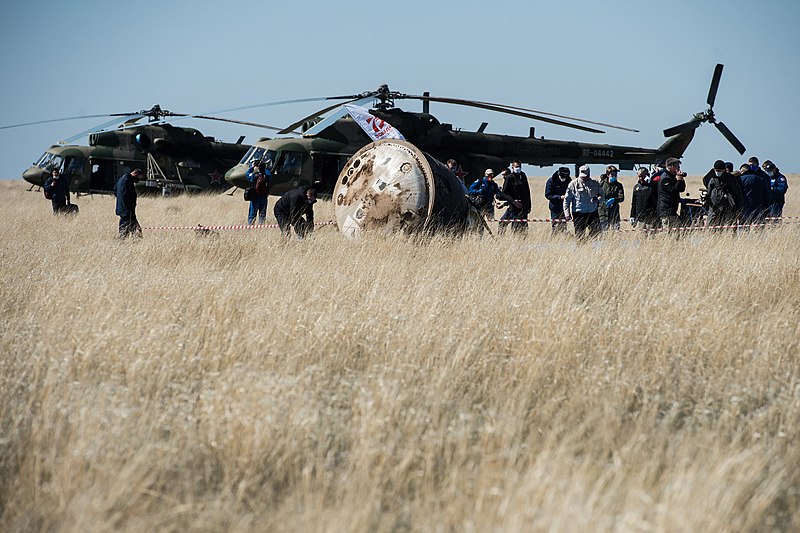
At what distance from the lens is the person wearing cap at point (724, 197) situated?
1137 centimetres

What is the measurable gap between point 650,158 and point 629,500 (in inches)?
842

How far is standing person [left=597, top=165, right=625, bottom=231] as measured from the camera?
1385 centimetres

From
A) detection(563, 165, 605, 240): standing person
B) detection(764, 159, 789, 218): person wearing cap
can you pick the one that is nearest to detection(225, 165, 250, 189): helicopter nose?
detection(563, 165, 605, 240): standing person

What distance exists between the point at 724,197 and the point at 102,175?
20.1 m

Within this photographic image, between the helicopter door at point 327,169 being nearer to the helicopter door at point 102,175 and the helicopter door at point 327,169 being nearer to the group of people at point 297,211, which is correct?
the group of people at point 297,211

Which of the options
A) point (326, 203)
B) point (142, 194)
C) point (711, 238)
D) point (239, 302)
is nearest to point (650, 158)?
point (326, 203)

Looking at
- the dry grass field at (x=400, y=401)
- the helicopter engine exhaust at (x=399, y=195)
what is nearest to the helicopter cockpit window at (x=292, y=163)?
the helicopter engine exhaust at (x=399, y=195)

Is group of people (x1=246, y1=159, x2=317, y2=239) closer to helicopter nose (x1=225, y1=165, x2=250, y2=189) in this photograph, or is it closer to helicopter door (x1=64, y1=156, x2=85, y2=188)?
helicopter nose (x1=225, y1=165, x2=250, y2=189)

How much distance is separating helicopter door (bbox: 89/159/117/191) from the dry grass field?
1796cm

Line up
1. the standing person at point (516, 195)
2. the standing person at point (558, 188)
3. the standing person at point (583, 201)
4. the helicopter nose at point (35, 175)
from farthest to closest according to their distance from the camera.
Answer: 1. the helicopter nose at point (35, 175)
2. the standing person at point (558, 188)
3. the standing person at point (516, 195)
4. the standing person at point (583, 201)

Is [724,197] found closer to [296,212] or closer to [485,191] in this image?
[485,191]

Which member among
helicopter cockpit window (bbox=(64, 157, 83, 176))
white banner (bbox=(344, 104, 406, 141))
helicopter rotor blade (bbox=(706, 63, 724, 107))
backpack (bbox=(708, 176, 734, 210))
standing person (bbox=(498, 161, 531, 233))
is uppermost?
helicopter rotor blade (bbox=(706, 63, 724, 107))

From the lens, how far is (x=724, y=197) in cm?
1139

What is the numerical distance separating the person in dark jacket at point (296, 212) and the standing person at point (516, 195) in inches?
145
